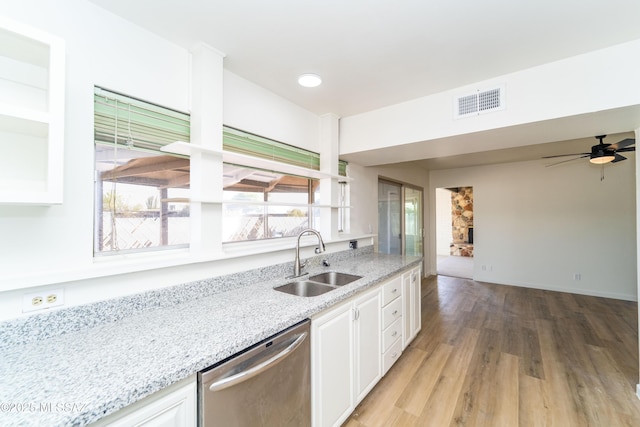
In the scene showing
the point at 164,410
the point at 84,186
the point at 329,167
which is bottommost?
the point at 164,410

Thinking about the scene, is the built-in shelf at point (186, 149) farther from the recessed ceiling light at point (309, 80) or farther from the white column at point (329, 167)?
the white column at point (329, 167)

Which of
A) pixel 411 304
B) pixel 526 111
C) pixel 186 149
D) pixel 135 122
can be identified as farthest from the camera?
pixel 411 304

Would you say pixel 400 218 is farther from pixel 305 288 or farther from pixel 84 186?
pixel 84 186

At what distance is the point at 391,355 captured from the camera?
7.53ft

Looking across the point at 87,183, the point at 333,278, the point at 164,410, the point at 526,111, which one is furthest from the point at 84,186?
the point at 526,111

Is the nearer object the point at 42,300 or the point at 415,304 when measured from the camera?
the point at 42,300

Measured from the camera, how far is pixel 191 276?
64.1 inches

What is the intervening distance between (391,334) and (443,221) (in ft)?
26.6

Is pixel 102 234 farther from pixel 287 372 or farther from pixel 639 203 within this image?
pixel 639 203

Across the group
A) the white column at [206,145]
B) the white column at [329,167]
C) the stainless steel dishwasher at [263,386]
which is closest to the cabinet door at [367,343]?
the stainless steel dishwasher at [263,386]

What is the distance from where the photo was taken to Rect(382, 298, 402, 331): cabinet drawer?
2.17m

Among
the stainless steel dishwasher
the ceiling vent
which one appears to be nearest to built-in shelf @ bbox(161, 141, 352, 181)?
the stainless steel dishwasher

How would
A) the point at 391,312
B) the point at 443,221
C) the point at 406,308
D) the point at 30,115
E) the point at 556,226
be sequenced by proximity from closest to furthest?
1. the point at 30,115
2. the point at 391,312
3. the point at 406,308
4. the point at 556,226
5. the point at 443,221

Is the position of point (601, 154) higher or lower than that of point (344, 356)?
higher
